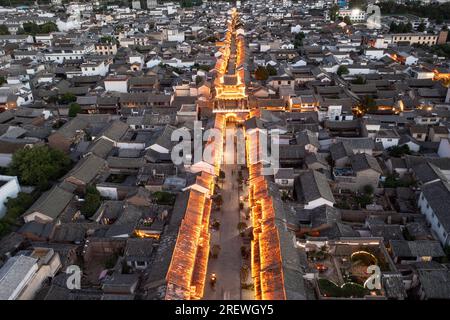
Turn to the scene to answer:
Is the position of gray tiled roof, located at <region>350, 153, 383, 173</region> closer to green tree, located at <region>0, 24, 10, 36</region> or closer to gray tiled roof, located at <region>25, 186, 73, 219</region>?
gray tiled roof, located at <region>25, 186, 73, 219</region>

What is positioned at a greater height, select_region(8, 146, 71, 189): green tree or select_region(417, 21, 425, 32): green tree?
select_region(417, 21, 425, 32): green tree

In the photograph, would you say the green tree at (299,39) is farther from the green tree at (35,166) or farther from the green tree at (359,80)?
the green tree at (35,166)

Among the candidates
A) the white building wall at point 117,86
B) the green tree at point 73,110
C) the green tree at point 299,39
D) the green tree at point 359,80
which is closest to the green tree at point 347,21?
the green tree at point 299,39

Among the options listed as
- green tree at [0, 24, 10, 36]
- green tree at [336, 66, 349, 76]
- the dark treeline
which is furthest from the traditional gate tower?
green tree at [0, 24, 10, 36]

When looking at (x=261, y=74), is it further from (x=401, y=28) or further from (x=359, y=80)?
(x=401, y=28)

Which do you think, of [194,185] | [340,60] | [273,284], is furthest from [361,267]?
[340,60]

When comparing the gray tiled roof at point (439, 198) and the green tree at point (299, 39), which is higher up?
the green tree at point (299, 39)

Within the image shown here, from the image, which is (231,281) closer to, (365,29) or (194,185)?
(194,185)
